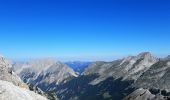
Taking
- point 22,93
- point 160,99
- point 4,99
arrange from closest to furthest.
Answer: point 4,99 < point 22,93 < point 160,99

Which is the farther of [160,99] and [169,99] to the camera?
[160,99]

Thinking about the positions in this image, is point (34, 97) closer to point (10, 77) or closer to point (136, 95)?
point (10, 77)

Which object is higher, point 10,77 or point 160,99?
point 10,77

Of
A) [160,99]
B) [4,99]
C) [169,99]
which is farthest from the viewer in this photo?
[160,99]

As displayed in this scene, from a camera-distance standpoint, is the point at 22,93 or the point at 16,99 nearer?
the point at 16,99

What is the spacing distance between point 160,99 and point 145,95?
30.8ft

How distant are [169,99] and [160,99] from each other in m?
16.2

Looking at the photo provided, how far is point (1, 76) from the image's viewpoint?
19012 cm

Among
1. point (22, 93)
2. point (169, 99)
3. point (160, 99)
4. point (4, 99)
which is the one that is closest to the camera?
point (4, 99)

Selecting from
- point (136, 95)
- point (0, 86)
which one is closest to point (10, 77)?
point (136, 95)

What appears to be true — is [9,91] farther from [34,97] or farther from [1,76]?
[1,76]

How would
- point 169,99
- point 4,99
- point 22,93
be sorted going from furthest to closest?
1. point 169,99
2. point 22,93
3. point 4,99

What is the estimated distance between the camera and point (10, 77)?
193000 mm

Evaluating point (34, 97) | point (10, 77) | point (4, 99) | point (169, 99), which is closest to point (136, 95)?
point (169, 99)
